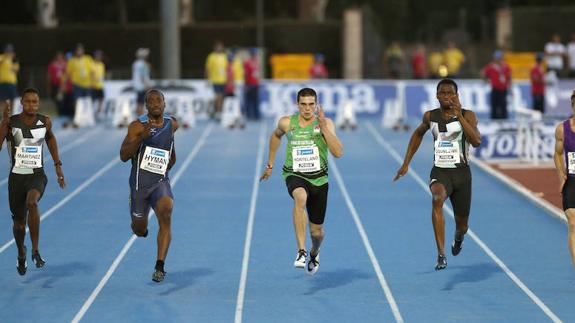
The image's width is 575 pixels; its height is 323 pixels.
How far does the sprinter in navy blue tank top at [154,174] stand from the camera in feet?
40.1

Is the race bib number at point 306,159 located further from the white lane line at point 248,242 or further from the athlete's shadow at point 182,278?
the athlete's shadow at point 182,278

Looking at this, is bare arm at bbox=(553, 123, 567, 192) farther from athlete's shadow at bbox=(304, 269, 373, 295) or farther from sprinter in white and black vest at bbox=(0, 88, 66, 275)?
sprinter in white and black vest at bbox=(0, 88, 66, 275)

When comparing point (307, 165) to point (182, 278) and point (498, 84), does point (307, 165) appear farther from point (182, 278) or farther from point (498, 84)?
point (498, 84)

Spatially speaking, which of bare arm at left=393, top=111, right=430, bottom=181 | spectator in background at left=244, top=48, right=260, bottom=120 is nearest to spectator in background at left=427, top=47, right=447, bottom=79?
spectator in background at left=244, top=48, right=260, bottom=120

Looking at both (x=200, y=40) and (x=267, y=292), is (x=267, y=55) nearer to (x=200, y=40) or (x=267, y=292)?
(x=200, y=40)

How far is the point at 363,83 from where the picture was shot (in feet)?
121

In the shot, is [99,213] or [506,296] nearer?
[506,296]

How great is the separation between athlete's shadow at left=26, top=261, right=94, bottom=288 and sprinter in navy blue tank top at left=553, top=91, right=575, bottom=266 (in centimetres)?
446

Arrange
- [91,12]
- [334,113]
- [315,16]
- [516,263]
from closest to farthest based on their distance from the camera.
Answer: [516,263] < [334,113] < [315,16] < [91,12]

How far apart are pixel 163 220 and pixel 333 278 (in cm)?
174

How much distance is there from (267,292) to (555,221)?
19.6ft

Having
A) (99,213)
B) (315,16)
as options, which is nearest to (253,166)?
(99,213)

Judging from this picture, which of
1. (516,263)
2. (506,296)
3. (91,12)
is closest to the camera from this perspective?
(506,296)

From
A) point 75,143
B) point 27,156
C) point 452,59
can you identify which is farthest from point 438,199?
point 452,59
